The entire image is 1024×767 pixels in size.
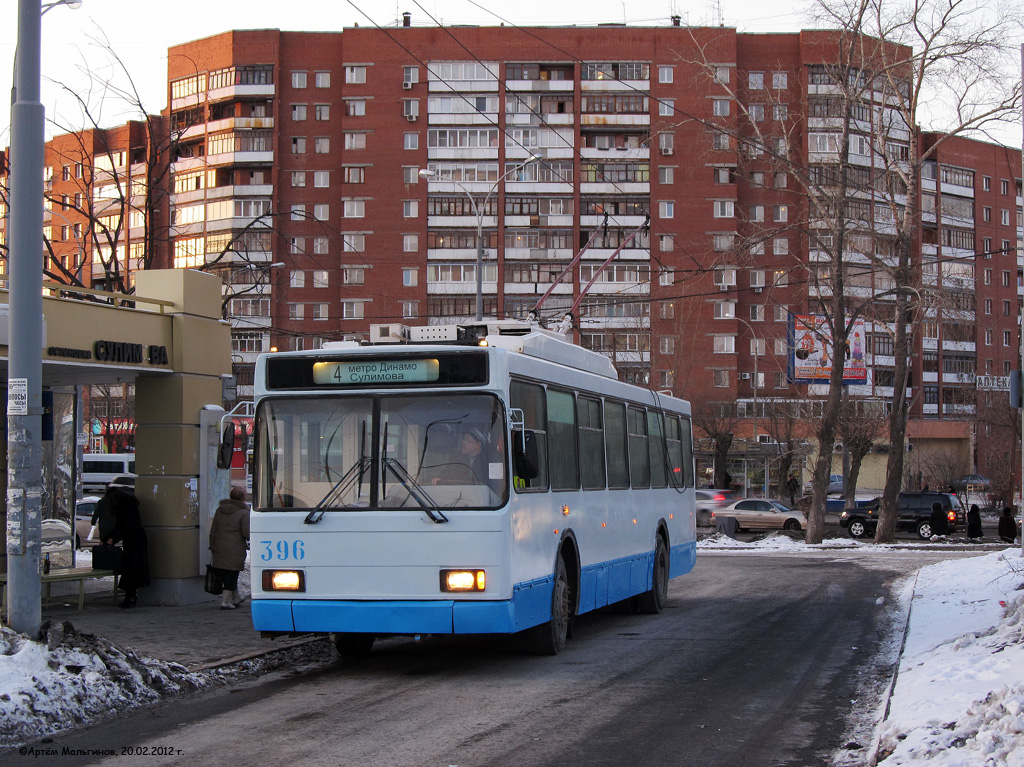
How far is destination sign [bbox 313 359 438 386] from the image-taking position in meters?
10.2

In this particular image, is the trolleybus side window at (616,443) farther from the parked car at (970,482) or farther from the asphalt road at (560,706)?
the parked car at (970,482)

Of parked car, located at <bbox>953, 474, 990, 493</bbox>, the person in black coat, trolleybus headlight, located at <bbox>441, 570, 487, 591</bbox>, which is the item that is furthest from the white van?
trolleybus headlight, located at <bbox>441, 570, 487, 591</bbox>

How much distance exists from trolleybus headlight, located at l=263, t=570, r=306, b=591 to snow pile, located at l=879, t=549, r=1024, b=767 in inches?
193

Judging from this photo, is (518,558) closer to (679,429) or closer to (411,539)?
(411,539)

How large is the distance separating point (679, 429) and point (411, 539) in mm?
8547

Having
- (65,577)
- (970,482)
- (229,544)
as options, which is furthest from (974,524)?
→ (970,482)

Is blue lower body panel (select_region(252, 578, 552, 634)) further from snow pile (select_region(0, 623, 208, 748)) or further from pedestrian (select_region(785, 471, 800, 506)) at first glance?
pedestrian (select_region(785, 471, 800, 506))

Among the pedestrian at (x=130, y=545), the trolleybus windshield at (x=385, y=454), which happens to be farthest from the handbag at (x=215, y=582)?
the trolleybus windshield at (x=385, y=454)

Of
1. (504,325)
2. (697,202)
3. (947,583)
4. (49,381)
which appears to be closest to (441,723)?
(504,325)

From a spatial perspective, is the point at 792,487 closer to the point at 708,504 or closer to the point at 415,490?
the point at 708,504

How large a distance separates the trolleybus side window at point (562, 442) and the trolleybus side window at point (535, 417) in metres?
0.19

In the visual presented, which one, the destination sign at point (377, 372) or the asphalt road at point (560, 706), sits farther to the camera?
the destination sign at point (377, 372)

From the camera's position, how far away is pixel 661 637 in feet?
42.6

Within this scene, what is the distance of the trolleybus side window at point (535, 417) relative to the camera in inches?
411
